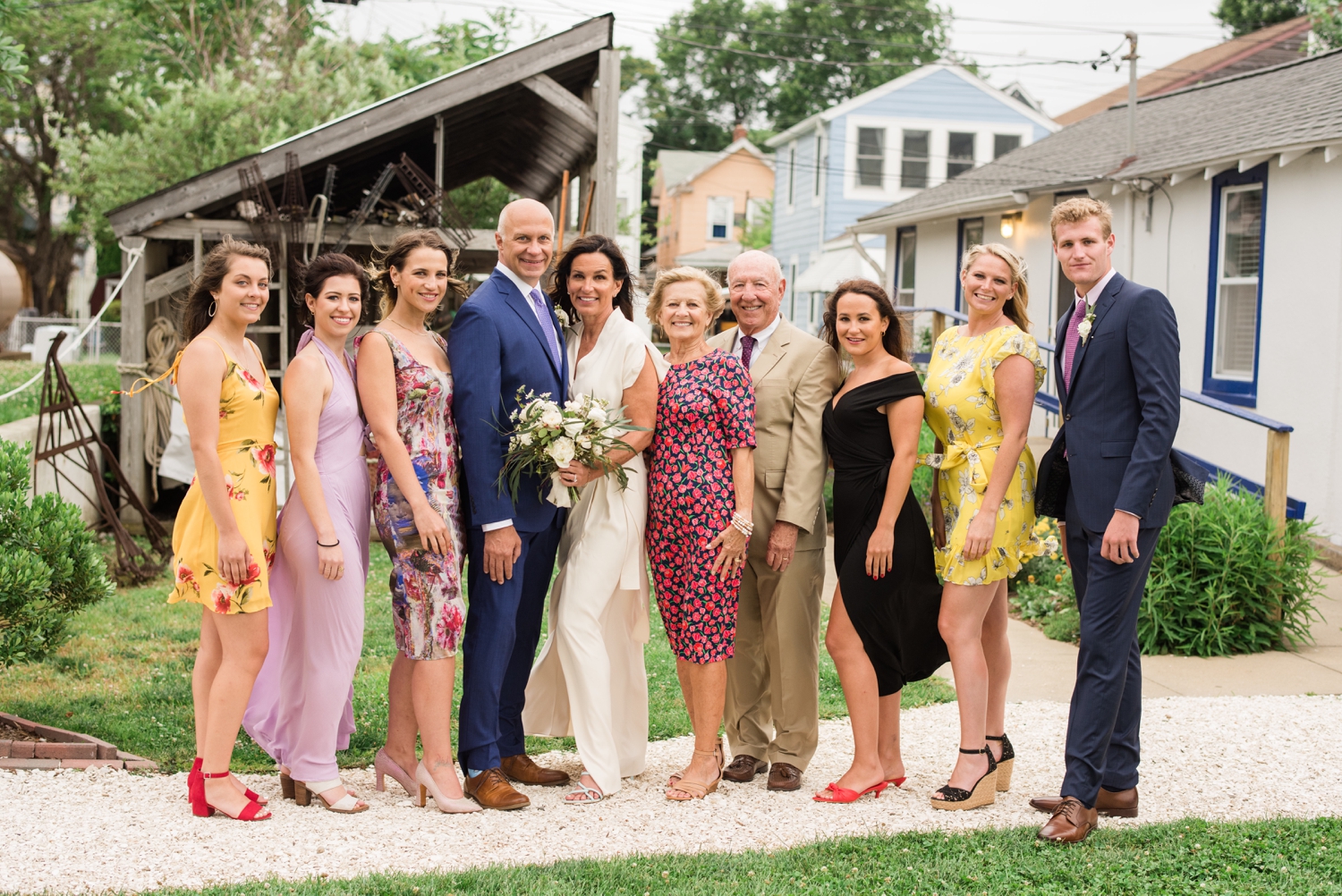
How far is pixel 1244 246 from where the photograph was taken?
11.4 meters

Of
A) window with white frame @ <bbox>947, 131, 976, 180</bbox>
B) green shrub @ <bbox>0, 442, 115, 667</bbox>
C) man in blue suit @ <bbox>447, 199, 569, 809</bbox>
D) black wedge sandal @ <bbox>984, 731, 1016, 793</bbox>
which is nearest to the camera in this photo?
man in blue suit @ <bbox>447, 199, 569, 809</bbox>

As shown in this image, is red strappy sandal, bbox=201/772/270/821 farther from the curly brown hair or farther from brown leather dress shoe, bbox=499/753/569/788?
the curly brown hair

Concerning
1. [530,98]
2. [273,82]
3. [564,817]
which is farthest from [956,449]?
[273,82]

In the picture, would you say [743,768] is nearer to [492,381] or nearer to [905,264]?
[492,381]

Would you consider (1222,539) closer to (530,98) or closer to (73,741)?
(73,741)

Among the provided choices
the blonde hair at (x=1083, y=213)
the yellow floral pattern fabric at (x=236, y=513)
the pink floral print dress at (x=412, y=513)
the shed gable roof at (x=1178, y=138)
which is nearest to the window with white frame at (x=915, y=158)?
the shed gable roof at (x=1178, y=138)

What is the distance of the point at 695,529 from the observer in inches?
182

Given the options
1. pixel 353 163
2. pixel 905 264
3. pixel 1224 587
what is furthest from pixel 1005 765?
pixel 905 264

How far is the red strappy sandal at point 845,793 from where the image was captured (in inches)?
182

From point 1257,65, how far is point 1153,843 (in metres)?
26.2

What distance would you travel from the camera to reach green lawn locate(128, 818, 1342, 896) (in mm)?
3705

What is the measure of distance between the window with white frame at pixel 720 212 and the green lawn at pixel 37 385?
25934 mm

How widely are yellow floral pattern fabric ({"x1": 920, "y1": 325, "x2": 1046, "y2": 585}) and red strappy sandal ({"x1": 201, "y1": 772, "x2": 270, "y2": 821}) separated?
2.70 meters

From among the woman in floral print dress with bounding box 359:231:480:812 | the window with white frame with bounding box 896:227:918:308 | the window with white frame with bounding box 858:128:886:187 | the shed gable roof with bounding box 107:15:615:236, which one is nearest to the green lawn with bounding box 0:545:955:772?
the woman in floral print dress with bounding box 359:231:480:812
